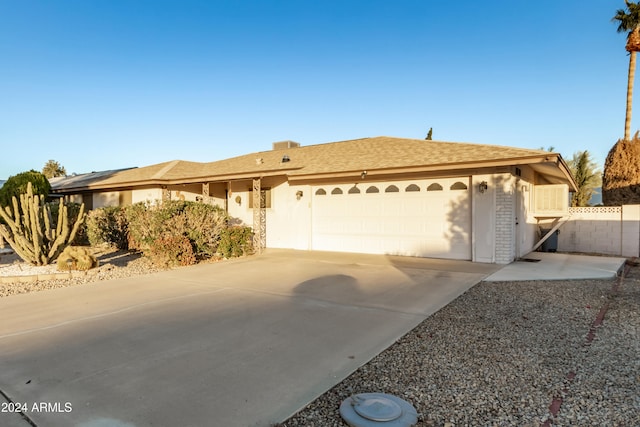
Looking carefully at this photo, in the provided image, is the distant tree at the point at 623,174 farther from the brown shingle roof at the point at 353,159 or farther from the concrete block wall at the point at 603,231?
the brown shingle roof at the point at 353,159

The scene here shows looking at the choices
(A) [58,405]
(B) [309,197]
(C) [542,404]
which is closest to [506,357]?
(C) [542,404]

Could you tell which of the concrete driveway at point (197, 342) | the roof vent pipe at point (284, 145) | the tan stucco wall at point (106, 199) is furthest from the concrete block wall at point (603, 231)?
the tan stucco wall at point (106, 199)

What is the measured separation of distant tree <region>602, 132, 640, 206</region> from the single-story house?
3355 mm

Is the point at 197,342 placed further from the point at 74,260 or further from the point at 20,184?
the point at 20,184

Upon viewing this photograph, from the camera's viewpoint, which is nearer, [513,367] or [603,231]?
[513,367]

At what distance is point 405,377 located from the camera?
11.3ft

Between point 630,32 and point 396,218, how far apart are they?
60.5ft

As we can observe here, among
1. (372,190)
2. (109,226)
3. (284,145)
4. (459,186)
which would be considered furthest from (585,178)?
(109,226)

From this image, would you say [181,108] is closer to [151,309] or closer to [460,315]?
[151,309]

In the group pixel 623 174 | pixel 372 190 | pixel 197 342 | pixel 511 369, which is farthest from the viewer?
pixel 623 174

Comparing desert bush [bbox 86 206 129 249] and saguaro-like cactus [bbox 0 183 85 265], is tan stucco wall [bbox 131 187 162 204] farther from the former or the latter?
saguaro-like cactus [bbox 0 183 85 265]

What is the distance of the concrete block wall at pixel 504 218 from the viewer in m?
9.74

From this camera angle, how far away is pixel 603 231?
12734mm

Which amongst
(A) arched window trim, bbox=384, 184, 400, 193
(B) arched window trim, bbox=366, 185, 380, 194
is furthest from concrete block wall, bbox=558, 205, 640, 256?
(B) arched window trim, bbox=366, 185, 380, 194
